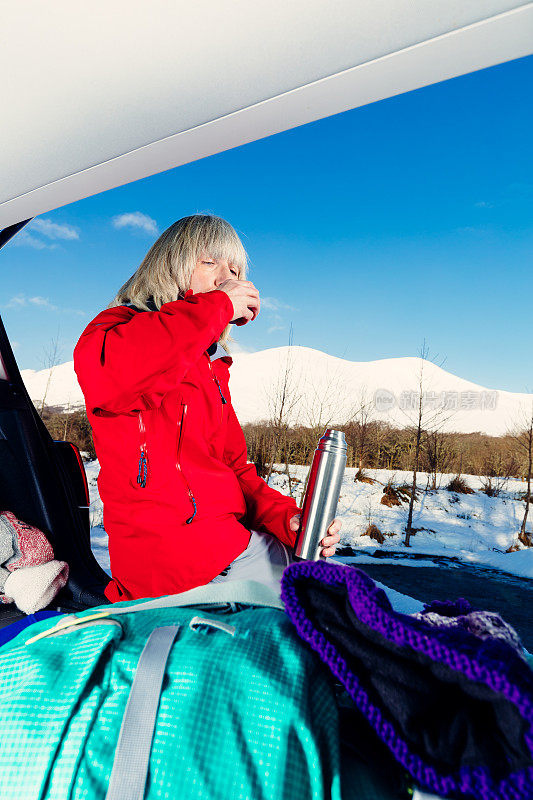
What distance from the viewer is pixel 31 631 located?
55cm

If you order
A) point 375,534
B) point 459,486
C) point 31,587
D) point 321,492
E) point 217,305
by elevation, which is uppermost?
point 217,305

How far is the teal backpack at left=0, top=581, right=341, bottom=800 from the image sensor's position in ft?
1.26

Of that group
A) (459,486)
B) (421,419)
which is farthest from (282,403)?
(459,486)

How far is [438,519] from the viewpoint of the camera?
444 inches

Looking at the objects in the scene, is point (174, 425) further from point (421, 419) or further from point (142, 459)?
point (421, 419)

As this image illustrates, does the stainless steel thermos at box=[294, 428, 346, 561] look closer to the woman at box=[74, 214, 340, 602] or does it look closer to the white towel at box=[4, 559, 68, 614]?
the woman at box=[74, 214, 340, 602]

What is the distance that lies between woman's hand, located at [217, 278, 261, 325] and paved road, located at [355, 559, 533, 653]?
15.8 feet

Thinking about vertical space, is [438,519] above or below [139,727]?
below

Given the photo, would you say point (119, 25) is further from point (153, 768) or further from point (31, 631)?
point (153, 768)

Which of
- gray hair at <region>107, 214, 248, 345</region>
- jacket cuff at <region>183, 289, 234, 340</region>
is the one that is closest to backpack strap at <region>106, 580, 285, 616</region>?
jacket cuff at <region>183, 289, 234, 340</region>

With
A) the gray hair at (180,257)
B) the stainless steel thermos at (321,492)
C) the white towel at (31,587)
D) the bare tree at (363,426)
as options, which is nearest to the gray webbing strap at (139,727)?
the stainless steel thermos at (321,492)

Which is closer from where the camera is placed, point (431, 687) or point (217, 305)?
point (431, 687)

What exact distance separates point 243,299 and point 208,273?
206mm

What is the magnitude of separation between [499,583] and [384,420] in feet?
17.8
